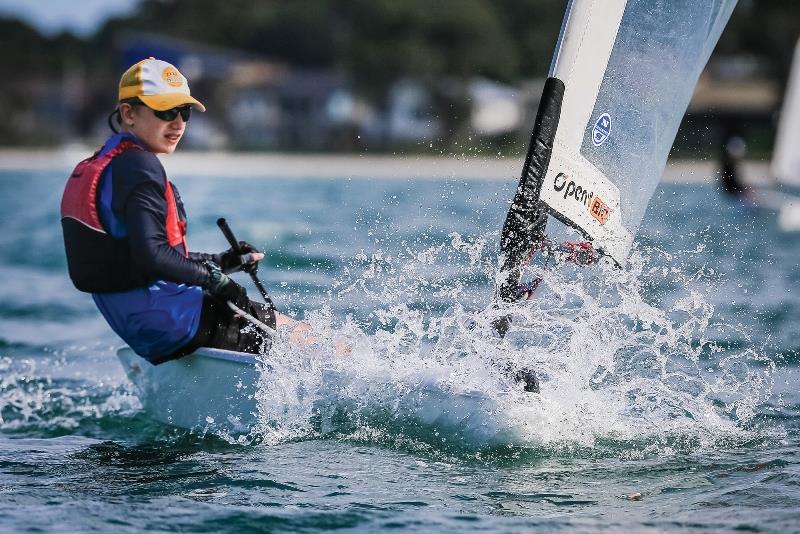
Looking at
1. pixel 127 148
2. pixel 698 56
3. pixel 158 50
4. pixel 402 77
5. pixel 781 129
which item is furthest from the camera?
pixel 402 77

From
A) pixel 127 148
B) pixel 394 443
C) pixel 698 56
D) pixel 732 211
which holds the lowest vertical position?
pixel 394 443

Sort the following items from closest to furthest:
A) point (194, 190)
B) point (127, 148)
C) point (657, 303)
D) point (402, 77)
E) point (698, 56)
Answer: point (127, 148)
point (698, 56)
point (657, 303)
point (194, 190)
point (402, 77)

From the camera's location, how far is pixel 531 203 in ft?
14.5

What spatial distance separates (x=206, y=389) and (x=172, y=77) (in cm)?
124

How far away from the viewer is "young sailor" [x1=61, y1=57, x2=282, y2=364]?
4.31m

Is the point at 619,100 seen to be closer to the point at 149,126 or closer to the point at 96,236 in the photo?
the point at 149,126

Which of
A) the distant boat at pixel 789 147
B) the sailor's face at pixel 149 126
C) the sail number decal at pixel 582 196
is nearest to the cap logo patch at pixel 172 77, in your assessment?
the sailor's face at pixel 149 126

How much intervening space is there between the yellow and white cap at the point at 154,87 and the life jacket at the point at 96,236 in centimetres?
18

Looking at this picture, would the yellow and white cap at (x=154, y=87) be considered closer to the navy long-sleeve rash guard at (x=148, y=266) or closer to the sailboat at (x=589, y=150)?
the navy long-sleeve rash guard at (x=148, y=266)

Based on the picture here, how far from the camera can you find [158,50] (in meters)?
55.3

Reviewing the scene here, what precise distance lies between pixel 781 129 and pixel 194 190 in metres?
14.0

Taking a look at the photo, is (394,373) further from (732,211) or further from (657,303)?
(732,211)

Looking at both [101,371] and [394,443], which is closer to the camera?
[394,443]

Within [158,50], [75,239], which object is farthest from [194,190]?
[158,50]
